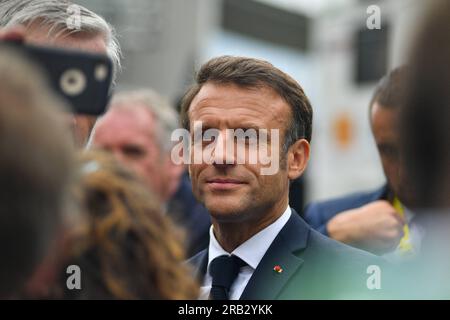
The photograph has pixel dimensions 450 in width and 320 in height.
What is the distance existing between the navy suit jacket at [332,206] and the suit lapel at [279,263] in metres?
0.70

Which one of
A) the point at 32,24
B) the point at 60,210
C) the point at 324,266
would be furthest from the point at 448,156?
the point at 32,24

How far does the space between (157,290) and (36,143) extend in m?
0.54

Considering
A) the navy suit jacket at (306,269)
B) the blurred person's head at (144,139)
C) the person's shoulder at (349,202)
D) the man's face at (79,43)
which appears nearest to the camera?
the navy suit jacket at (306,269)

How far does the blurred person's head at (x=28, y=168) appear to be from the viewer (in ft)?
2.89

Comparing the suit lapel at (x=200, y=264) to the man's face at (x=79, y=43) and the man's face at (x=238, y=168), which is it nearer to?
the man's face at (x=238, y=168)

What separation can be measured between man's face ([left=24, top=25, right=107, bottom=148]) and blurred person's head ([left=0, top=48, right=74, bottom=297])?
933mm

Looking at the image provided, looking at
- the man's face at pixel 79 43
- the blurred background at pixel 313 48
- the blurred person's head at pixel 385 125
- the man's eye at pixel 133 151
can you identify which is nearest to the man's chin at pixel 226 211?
the man's face at pixel 79 43

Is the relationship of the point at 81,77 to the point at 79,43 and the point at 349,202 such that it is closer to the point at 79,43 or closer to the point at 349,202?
the point at 79,43

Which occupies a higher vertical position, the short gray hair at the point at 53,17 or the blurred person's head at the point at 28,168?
the short gray hair at the point at 53,17

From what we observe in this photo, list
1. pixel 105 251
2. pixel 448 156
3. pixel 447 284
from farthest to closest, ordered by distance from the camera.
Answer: pixel 105 251
pixel 447 284
pixel 448 156

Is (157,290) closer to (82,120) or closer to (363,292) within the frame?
(363,292)

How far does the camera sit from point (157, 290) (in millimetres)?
1365
